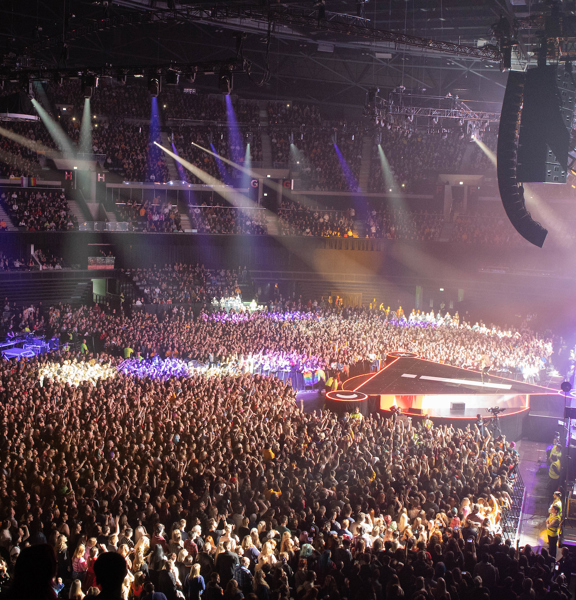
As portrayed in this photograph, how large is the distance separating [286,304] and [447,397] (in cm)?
1109

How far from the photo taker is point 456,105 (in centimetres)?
2505

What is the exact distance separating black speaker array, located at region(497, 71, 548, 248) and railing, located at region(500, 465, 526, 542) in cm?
477

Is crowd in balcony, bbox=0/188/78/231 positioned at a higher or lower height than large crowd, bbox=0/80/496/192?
lower

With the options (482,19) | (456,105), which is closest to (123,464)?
(482,19)

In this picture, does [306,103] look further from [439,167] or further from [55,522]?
[55,522]

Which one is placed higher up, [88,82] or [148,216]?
[88,82]

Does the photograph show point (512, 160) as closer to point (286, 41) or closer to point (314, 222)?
point (286, 41)

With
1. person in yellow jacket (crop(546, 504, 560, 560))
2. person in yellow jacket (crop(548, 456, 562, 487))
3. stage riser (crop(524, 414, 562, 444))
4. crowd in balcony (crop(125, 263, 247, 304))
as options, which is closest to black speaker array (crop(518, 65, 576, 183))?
person in yellow jacket (crop(546, 504, 560, 560))

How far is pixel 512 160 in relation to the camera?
30.8 feet

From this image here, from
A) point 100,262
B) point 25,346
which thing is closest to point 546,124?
point 25,346

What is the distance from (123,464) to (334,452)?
366 centimetres

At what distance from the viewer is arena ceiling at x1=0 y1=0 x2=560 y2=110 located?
16891 mm

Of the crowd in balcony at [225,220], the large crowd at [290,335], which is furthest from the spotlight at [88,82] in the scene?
the crowd in balcony at [225,220]

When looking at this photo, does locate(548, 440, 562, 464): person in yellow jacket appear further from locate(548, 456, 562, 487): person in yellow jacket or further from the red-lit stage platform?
the red-lit stage platform
